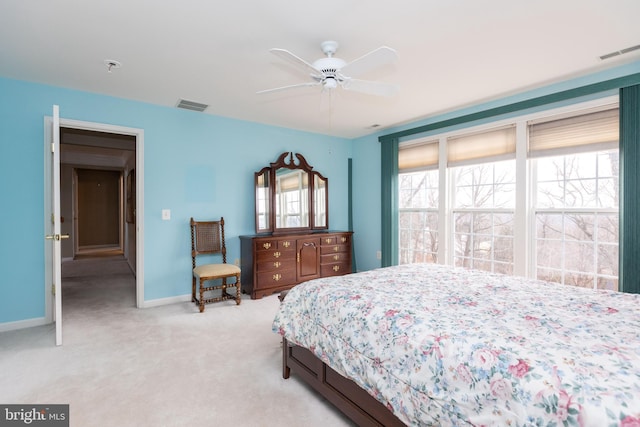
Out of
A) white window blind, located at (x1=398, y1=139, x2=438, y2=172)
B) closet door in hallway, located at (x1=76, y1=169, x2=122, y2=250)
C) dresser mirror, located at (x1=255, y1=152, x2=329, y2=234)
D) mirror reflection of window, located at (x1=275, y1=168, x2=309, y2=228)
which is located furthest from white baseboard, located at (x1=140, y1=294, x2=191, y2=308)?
closet door in hallway, located at (x1=76, y1=169, x2=122, y2=250)

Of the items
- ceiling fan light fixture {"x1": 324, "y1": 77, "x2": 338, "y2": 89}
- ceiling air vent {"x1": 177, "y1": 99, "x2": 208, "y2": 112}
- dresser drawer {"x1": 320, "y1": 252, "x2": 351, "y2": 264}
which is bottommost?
dresser drawer {"x1": 320, "y1": 252, "x2": 351, "y2": 264}

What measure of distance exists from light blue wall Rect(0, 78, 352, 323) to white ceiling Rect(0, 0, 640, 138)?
30 centimetres

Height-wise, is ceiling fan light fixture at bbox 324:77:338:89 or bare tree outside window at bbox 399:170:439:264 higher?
ceiling fan light fixture at bbox 324:77:338:89

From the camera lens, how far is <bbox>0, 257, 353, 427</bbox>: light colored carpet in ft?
6.26

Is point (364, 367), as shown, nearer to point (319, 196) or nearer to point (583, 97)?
point (583, 97)

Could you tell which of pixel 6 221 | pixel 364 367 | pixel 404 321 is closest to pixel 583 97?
pixel 404 321

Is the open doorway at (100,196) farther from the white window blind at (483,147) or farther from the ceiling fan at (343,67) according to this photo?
the white window blind at (483,147)

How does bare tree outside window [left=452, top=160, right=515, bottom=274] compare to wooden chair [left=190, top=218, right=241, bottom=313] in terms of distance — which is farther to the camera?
wooden chair [left=190, top=218, right=241, bottom=313]

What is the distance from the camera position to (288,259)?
4477 mm

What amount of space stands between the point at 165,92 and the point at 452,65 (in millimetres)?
2884

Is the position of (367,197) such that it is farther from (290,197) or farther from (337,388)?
(337,388)

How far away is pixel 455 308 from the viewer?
67.2 inches

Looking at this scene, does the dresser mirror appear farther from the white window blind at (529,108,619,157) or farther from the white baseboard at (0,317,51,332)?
the white window blind at (529,108,619,157)

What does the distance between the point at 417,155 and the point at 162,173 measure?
3.45m
